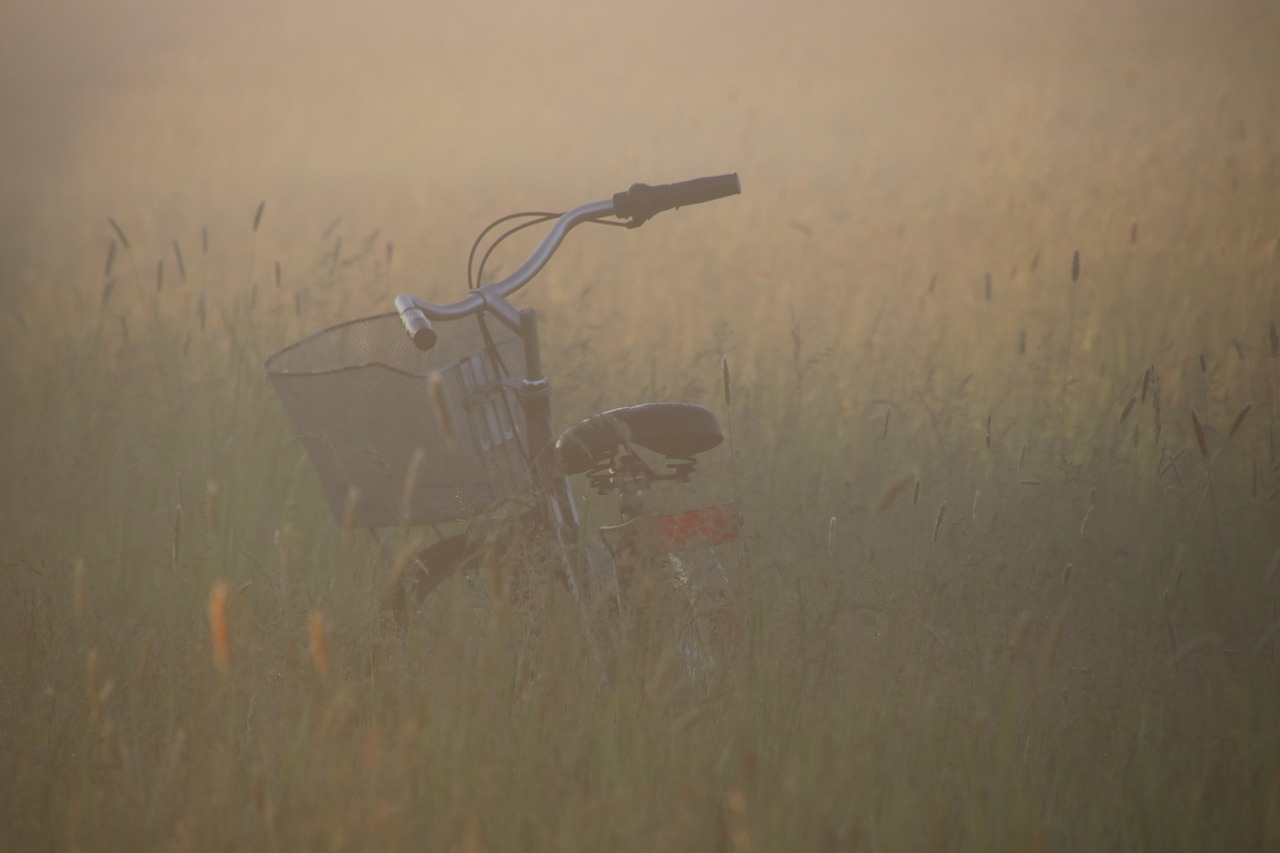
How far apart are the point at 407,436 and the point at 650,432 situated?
1.53 ft

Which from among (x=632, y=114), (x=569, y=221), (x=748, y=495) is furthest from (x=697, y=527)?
(x=632, y=114)

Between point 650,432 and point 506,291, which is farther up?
point 506,291

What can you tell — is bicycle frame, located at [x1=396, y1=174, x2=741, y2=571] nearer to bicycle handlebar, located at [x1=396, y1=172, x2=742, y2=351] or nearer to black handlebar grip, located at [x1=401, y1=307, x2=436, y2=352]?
bicycle handlebar, located at [x1=396, y1=172, x2=742, y2=351]

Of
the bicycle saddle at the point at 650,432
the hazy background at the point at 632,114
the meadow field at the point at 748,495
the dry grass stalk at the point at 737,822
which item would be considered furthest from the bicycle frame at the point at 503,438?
the hazy background at the point at 632,114

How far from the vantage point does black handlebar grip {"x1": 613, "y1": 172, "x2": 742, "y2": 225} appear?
7.48ft

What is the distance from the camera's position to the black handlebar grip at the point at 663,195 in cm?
228

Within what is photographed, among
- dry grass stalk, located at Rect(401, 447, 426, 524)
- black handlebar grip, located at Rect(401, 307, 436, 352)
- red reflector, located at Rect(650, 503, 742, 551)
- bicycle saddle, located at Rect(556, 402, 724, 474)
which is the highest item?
black handlebar grip, located at Rect(401, 307, 436, 352)

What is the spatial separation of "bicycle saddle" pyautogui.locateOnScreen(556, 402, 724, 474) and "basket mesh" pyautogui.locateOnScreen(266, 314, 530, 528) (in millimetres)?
174

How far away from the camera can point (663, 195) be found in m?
2.29

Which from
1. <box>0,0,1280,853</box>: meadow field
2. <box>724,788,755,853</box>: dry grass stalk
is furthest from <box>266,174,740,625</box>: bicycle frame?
<box>724,788,755,853</box>: dry grass stalk

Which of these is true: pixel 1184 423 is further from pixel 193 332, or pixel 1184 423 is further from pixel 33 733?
pixel 193 332

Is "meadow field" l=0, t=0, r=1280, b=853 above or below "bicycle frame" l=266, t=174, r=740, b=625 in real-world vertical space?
below

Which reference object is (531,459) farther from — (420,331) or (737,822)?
(737,822)

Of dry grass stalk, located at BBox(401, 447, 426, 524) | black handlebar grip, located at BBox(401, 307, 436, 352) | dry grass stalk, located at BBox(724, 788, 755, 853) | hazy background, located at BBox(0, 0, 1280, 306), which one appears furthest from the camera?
hazy background, located at BBox(0, 0, 1280, 306)
